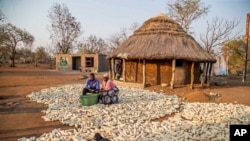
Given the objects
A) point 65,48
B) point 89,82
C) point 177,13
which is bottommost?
point 89,82

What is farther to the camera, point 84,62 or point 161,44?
point 84,62

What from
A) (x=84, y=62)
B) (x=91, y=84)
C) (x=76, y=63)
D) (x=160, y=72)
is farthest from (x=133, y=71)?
(x=76, y=63)

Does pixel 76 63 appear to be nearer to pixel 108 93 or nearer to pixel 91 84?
pixel 91 84

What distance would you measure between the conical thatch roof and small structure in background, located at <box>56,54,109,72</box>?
1018cm

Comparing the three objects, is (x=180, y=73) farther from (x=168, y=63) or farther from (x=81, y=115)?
(x=81, y=115)

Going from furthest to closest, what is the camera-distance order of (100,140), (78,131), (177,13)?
(177,13) → (78,131) → (100,140)

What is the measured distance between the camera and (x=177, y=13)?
2172 centimetres

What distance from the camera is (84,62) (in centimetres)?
2294

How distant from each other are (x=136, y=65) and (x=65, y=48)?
738 inches

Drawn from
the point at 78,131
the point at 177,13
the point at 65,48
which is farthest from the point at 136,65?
the point at 65,48

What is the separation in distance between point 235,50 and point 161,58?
13.8 metres

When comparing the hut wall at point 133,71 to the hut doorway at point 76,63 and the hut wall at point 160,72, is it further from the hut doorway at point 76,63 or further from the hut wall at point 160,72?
the hut doorway at point 76,63

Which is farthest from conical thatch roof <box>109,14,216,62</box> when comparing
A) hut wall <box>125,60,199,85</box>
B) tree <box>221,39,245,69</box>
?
tree <box>221,39,245,69</box>

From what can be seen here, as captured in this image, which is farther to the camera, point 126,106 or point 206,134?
point 126,106
